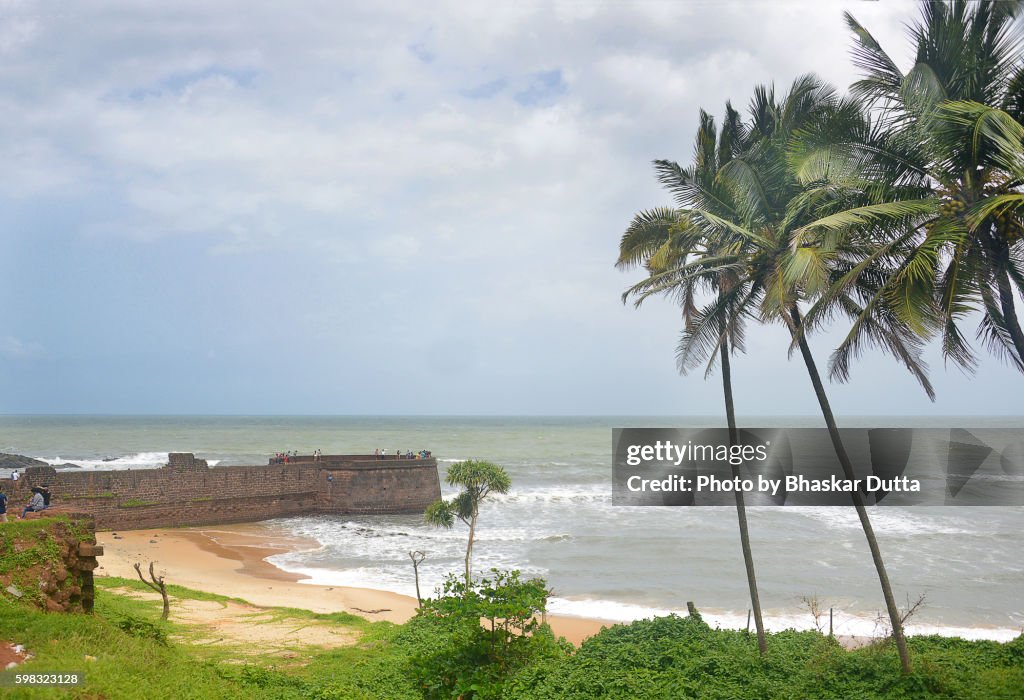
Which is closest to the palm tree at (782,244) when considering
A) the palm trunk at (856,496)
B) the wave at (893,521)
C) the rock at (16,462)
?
the palm trunk at (856,496)

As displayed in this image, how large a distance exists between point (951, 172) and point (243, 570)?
23.8m

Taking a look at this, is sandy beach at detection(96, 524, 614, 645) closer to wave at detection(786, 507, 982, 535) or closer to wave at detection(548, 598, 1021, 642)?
wave at detection(548, 598, 1021, 642)

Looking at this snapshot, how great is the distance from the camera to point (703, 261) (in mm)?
10297

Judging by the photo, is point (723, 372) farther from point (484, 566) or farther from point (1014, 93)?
point (484, 566)

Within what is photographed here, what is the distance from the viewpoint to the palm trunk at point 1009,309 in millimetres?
7680

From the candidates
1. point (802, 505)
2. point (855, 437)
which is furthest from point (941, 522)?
point (855, 437)

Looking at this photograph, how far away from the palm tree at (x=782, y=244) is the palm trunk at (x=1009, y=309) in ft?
4.19

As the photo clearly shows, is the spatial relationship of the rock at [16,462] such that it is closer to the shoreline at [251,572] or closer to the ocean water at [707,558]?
the shoreline at [251,572]

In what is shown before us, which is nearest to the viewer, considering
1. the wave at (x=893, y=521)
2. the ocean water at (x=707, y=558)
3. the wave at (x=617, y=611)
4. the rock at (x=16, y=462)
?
the wave at (x=617, y=611)

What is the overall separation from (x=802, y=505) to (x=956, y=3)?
39.5m

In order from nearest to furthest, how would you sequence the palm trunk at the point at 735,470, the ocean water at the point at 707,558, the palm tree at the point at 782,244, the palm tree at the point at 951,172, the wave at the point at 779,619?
the palm tree at the point at 951,172 < the palm tree at the point at 782,244 < the palm trunk at the point at 735,470 < the wave at the point at 779,619 < the ocean water at the point at 707,558

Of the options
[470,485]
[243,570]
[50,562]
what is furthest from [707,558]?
[50,562]

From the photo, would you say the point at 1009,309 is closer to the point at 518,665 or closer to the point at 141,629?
the point at 518,665

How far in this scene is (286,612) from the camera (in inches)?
675
